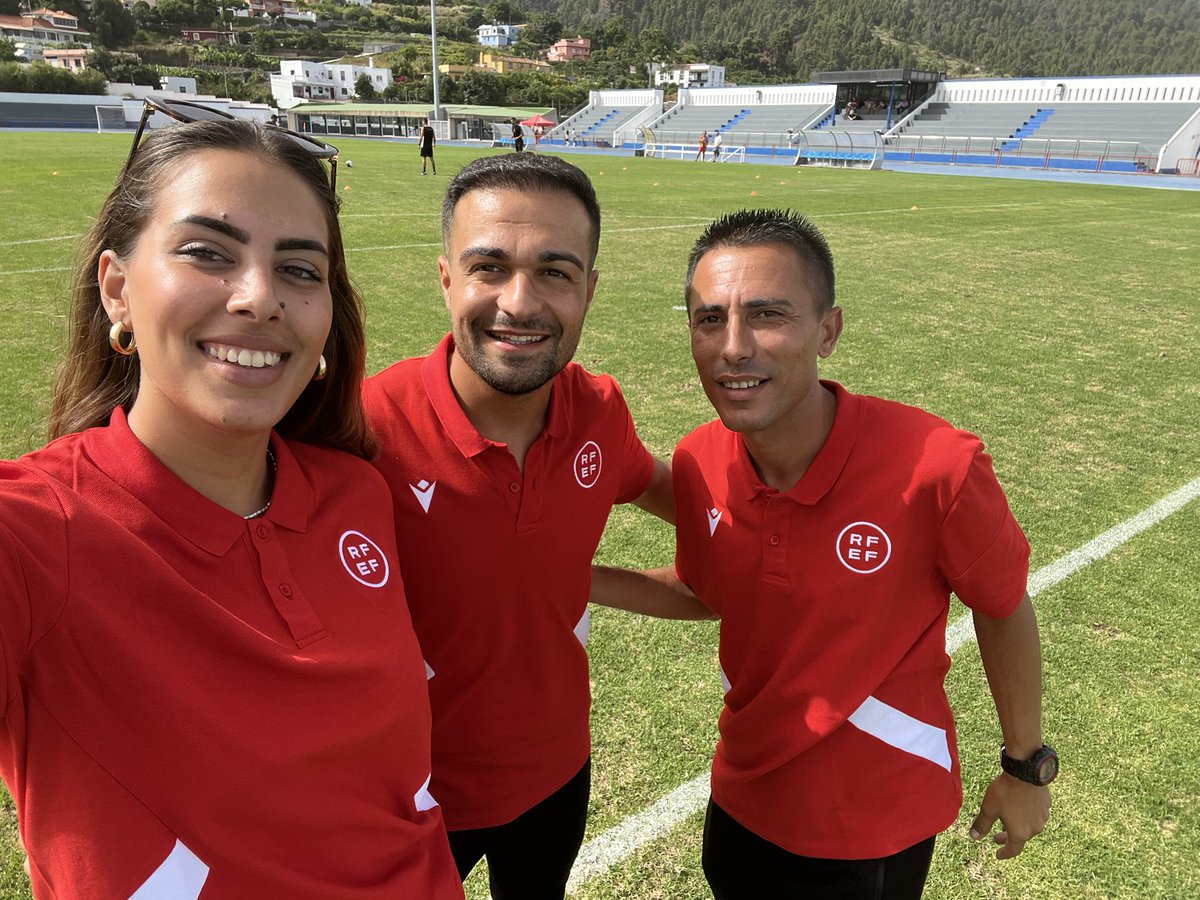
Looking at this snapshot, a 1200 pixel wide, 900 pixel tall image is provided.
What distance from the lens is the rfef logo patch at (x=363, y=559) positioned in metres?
1.49

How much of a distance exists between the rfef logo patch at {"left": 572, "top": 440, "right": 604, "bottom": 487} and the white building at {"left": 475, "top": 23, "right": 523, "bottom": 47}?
190019 millimetres

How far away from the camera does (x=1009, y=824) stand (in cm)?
208

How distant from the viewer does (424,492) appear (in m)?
1.89

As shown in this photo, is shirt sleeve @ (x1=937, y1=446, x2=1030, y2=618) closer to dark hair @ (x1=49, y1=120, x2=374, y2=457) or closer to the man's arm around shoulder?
the man's arm around shoulder

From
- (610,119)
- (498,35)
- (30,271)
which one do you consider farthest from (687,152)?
(498,35)

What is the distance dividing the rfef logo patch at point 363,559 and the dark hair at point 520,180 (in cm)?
96

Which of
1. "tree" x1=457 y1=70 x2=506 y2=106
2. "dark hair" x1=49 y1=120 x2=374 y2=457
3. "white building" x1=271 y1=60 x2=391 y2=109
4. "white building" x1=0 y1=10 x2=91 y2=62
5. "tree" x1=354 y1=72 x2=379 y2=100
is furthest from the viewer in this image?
"white building" x1=0 y1=10 x2=91 y2=62

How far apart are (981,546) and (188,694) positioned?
5.29 ft

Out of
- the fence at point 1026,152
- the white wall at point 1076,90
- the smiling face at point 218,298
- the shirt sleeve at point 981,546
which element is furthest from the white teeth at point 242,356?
the white wall at point 1076,90

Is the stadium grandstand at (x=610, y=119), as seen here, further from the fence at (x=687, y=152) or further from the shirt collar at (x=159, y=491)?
the shirt collar at (x=159, y=491)

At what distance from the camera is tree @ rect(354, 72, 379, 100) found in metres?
101

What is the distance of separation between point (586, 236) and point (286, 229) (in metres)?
0.87

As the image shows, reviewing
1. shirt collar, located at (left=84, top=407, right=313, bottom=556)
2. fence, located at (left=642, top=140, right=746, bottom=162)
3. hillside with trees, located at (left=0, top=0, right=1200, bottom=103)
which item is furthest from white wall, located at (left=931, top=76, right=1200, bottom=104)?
shirt collar, located at (left=84, top=407, right=313, bottom=556)

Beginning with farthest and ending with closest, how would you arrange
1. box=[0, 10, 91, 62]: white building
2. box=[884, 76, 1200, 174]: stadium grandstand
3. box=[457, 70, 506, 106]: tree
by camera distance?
box=[0, 10, 91, 62]: white building → box=[457, 70, 506, 106]: tree → box=[884, 76, 1200, 174]: stadium grandstand
